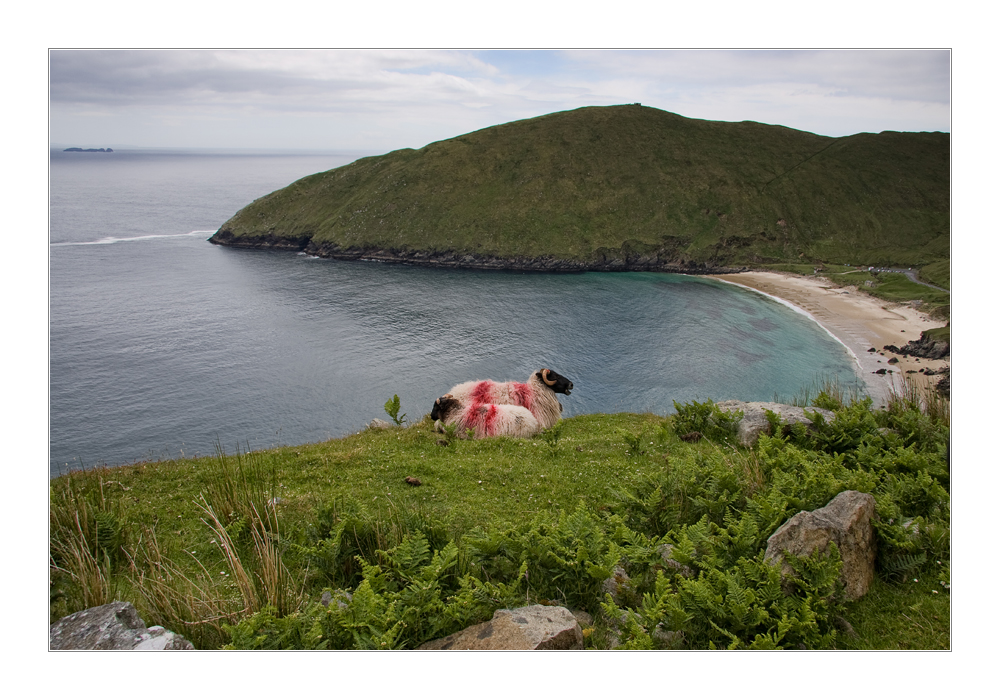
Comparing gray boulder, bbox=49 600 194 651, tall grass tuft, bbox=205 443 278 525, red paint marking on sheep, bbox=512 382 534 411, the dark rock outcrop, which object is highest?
the dark rock outcrop

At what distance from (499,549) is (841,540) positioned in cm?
366

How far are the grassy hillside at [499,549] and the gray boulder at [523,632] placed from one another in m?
0.17

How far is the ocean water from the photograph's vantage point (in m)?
25.4

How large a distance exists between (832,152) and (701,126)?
22.1 meters

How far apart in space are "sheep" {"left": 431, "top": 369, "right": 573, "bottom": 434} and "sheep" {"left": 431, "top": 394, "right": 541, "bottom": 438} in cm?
4

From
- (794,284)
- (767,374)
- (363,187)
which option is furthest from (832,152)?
(363,187)

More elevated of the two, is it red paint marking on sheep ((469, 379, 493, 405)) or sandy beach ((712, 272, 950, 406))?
sandy beach ((712, 272, 950, 406))

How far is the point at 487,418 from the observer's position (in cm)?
1441

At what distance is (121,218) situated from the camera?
87.8 feet

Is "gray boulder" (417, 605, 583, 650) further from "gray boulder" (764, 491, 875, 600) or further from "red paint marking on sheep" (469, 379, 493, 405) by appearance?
"red paint marking on sheep" (469, 379, 493, 405)

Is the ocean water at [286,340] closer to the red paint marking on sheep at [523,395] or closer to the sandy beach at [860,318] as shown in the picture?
the sandy beach at [860,318]

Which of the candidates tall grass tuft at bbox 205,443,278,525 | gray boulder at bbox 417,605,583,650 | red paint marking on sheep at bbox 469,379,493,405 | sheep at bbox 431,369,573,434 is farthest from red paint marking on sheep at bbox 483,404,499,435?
gray boulder at bbox 417,605,583,650

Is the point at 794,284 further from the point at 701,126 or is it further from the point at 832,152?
the point at 701,126

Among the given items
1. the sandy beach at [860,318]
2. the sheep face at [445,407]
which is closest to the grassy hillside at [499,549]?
the sheep face at [445,407]
